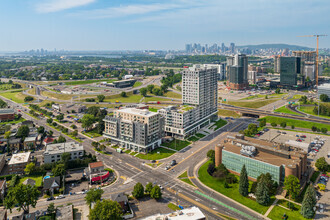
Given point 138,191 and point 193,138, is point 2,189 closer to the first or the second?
point 138,191

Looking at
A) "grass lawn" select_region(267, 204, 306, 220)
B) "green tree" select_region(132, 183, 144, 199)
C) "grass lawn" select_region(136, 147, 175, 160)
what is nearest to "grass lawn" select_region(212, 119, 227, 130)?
"grass lawn" select_region(136, 147, 175, 160)

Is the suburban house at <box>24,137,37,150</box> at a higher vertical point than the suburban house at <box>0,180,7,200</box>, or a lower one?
higher

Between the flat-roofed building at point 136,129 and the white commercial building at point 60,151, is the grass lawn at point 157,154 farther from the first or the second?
the white commercial building at point 60,151

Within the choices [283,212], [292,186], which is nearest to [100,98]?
[292,186]

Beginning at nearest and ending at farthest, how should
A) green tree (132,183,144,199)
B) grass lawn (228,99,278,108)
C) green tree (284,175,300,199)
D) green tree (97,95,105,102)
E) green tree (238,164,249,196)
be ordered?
green tree (284,175,300,199) → green tree (132,183,144,199) → green tree (238,164,249,196) → grass lawn (228,99,278,108) → green tree (97,95,105,102)

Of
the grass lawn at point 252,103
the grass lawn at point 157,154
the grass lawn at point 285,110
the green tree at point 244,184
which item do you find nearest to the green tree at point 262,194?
the green tree at point 244,184

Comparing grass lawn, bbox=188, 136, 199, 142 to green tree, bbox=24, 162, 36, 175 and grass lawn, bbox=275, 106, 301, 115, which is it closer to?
green tree, bbox=24, 162, 36, 175
